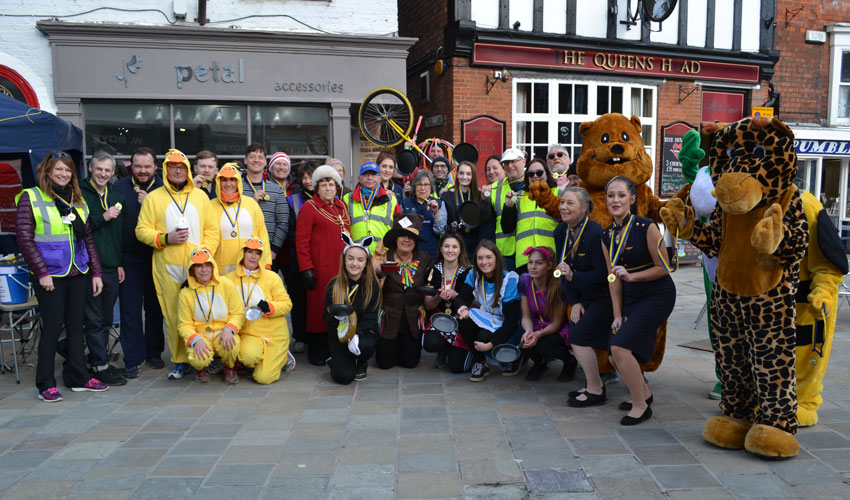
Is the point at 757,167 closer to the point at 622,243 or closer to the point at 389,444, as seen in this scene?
the point at 622,243

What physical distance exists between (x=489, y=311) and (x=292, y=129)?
20.6 feet

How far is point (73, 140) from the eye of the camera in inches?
278

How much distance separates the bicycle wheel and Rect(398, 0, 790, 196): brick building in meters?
1.48

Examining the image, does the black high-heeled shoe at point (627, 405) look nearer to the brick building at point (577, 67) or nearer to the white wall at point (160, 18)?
the brick building at point (577, 67)

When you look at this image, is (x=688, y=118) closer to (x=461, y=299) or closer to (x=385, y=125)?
(x=385, y=125)

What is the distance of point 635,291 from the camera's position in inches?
180

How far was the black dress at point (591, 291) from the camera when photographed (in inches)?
189

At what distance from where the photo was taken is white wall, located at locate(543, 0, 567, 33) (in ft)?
38.8

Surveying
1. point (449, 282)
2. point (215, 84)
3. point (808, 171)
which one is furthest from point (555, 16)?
point (449, 282)

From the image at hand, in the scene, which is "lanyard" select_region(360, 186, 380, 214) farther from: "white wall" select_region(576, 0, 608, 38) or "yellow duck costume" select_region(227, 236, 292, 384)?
"white wall" select_region(576, 0, 608, 38)

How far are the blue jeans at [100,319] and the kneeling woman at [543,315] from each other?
3.56 metres

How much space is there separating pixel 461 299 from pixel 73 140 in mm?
4639

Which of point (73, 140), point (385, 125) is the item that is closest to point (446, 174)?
point (385, 125)

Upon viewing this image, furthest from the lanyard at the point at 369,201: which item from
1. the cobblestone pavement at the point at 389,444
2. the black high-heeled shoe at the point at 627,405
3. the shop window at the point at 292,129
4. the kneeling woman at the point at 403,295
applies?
the shop window at the point at 292,129
